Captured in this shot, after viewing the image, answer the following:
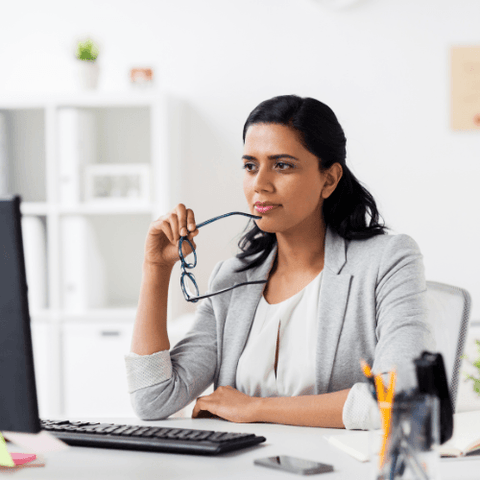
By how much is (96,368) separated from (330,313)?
155cm

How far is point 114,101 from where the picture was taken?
8.84ft

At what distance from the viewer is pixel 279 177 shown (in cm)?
152

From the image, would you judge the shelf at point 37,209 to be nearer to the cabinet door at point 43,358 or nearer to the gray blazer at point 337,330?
the cabinet door at point 43,358

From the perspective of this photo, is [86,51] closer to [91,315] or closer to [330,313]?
[91,315]

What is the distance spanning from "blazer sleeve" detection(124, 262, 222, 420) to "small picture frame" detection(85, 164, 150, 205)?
4.08 feet

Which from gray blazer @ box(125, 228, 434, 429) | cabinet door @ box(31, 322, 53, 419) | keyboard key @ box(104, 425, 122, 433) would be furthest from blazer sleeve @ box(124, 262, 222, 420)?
cabinet door @ box(31, 322, 53, 419)

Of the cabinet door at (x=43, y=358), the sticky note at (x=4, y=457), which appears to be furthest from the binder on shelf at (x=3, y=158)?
the sticky note at (x=4, y=457)

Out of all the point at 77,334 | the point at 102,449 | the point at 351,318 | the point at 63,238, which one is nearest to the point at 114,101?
the point at 63,238

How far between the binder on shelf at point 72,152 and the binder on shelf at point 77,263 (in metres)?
0.10

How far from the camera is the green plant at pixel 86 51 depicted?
2754mm

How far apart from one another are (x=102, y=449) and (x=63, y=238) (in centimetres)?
184

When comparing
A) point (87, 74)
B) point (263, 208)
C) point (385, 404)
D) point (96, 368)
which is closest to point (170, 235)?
point (263, 208)

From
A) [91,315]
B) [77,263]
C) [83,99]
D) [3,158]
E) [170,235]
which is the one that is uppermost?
[83,99]

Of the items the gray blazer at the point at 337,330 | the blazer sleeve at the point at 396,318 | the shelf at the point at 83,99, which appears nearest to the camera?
the blazer sleeve at the point at 396,318
